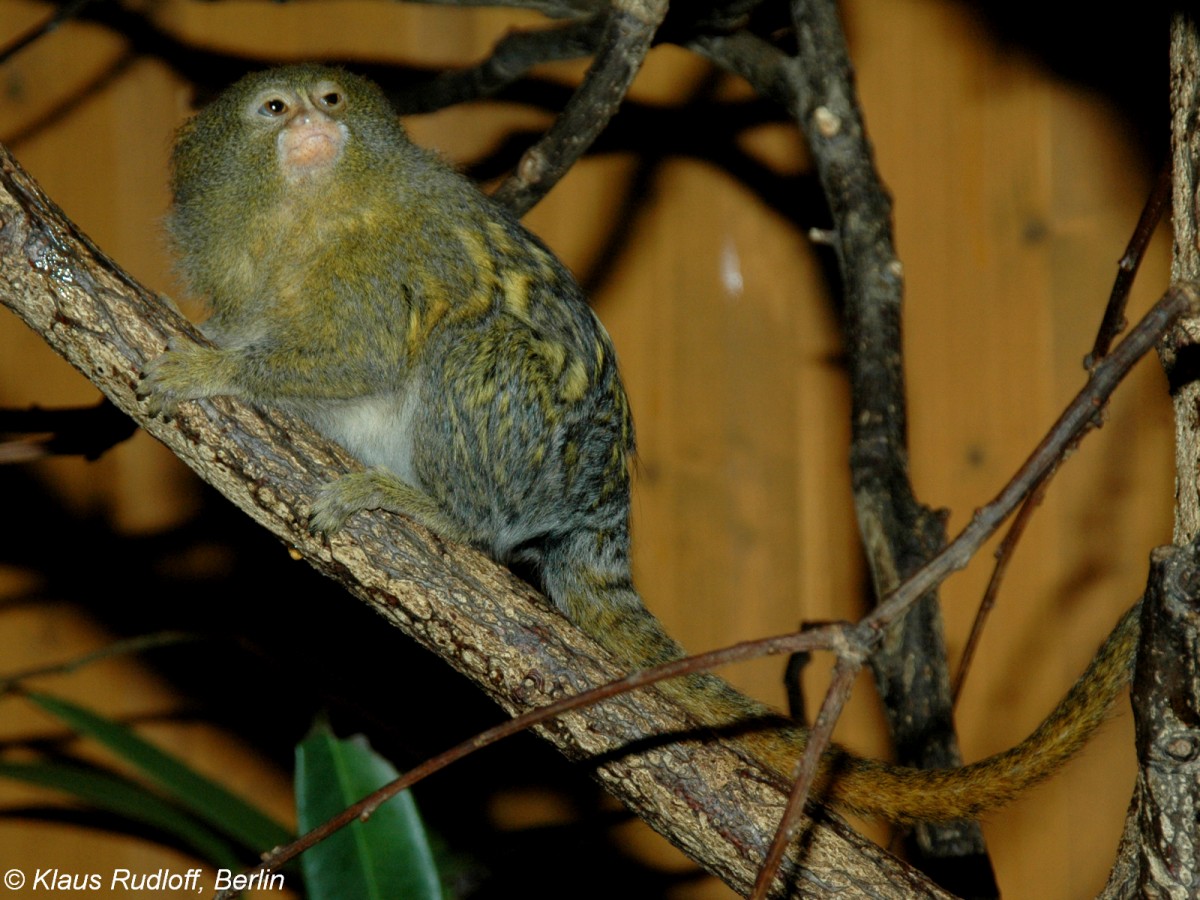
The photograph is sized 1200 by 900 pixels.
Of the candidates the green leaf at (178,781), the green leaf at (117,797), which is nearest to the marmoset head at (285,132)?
the green leaf at (178,781)

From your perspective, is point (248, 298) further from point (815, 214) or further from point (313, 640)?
point (815, 214)

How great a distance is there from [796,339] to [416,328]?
1.07m

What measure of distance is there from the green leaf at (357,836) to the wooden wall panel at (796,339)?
1042 mm

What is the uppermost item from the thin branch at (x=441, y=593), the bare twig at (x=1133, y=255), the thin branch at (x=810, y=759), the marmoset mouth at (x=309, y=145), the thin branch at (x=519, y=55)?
the thin branch at (x=519, y=55)

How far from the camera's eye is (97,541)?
2703 millimetres

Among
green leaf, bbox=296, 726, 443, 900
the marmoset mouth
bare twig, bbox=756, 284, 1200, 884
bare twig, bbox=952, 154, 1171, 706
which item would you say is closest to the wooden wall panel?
the marmoset mouth

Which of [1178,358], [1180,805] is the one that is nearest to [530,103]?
[1178,358]

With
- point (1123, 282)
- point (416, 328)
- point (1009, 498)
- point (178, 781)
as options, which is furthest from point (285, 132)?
point (1009, 498)

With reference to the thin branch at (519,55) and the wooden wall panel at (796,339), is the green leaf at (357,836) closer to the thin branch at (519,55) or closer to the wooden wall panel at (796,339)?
the wooden wall panel at (796,339)

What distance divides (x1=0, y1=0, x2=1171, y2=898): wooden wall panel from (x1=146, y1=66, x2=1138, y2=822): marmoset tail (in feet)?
1.98

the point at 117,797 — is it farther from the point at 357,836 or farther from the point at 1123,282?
the point at 1123,282

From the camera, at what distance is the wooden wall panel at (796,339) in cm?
249

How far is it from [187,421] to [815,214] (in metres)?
1.69

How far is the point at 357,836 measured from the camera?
169cm
